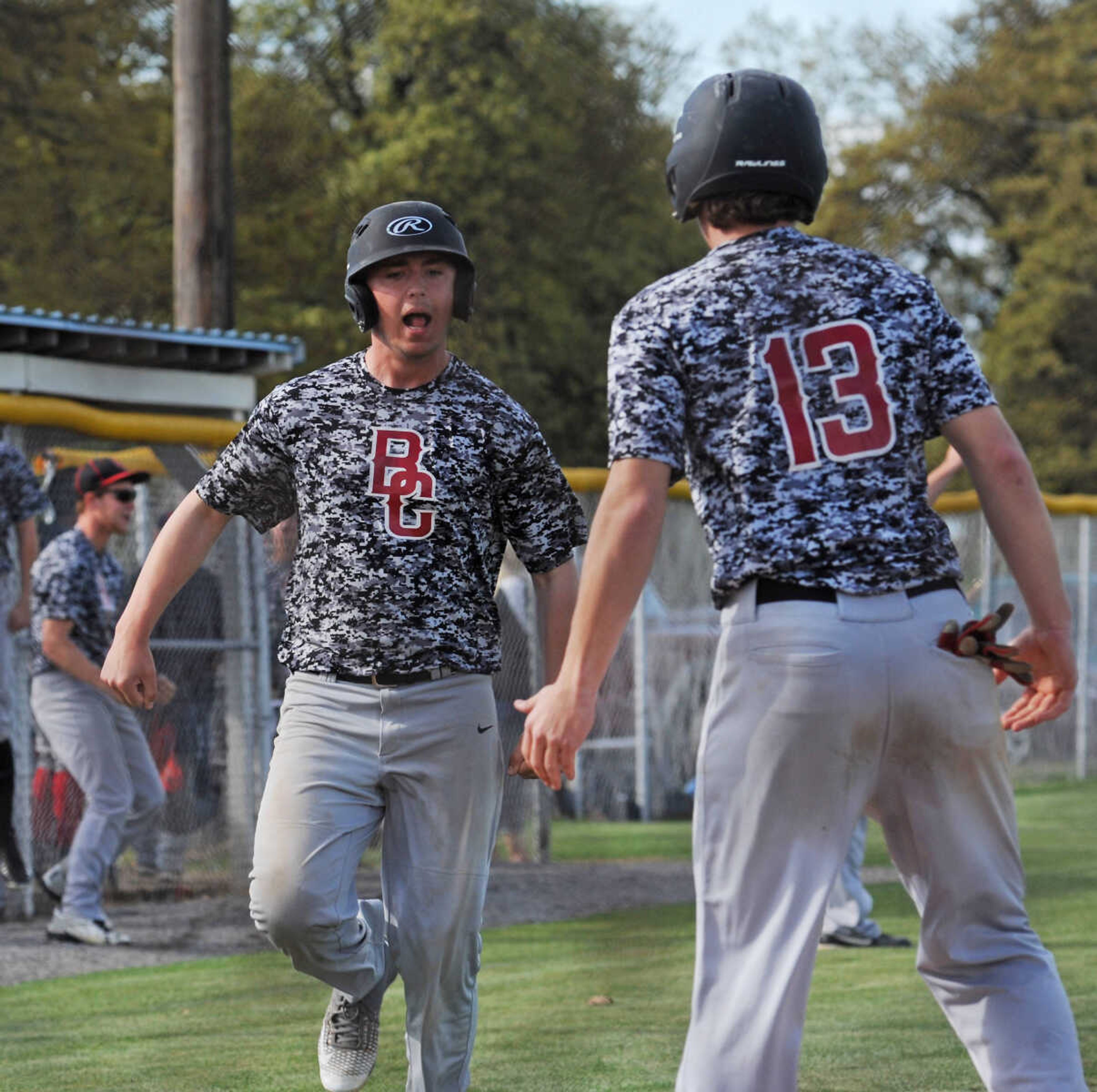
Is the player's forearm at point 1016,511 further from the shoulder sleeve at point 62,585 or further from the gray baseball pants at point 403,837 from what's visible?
the shoulder sleeve at point 62,585

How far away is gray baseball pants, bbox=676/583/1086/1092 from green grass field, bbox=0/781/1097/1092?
1990 millimetres

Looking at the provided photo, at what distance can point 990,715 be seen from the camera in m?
3.42

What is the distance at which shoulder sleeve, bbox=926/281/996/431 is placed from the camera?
11.3 feet

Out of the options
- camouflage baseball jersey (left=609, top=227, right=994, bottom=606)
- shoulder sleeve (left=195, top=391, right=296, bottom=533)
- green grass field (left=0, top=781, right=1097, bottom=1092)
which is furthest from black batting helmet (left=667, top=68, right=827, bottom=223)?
green grass field (left=0, top=781, right=1097, bottom=1092)

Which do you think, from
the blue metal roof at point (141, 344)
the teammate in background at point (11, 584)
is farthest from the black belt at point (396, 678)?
the blue metal roof at point (141, 344)

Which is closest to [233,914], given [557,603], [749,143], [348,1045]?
[348,1045]

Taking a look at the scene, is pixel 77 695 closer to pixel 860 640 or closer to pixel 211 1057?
pixel 211 1057

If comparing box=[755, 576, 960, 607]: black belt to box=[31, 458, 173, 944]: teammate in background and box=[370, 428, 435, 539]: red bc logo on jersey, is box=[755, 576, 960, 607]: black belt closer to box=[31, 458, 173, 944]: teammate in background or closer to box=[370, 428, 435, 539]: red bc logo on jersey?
box=[370, 428, 435, 539]: red bc logo on jersey

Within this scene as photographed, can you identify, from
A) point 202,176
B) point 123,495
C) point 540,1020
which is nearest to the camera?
point 540,1020

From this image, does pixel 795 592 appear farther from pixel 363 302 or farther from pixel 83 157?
pixel 83 157

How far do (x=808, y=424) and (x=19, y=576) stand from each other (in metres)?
6.22

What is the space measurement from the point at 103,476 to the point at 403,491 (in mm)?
4519

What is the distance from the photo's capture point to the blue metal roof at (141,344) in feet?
33.6

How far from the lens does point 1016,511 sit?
3.39 metres
